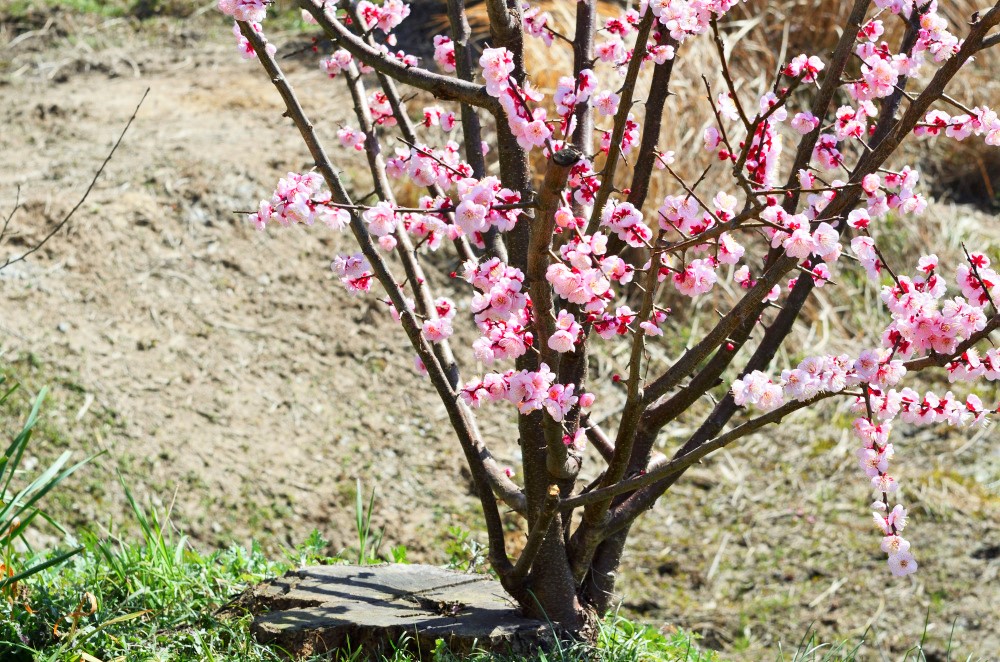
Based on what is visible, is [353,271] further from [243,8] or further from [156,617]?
[156,617]

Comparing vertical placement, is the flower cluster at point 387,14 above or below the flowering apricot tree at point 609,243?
above

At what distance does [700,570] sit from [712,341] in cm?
204

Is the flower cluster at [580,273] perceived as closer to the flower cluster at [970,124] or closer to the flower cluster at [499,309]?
the flower cluster at [499,309]

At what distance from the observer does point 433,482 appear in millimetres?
4230

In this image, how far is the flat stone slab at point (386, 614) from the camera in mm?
2443

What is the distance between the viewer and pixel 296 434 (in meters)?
4.25

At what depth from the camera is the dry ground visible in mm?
3799

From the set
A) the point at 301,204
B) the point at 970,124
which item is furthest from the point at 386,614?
the point at 970,124

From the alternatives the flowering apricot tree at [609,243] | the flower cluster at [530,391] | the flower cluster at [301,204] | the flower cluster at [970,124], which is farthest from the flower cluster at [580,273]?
the flower cluster at [970,124]

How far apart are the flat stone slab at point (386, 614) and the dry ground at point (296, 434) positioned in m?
1.09

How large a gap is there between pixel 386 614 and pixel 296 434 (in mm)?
1829

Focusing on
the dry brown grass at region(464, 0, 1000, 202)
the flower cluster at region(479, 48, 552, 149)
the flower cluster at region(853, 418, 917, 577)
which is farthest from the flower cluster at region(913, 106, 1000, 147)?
the dry brown grass at region(464, 0, 1000, 202)

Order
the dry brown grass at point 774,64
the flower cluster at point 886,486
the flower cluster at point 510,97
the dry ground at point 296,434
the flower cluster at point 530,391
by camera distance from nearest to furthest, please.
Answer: the flower cluster at point 510,97 < the flower cluster at point 530,391 < the flower cluster at point 886,486 < the dry ground at point 296,434 < the dry brown grass at point 774,64

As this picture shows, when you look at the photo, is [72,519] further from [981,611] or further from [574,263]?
[981,611]
